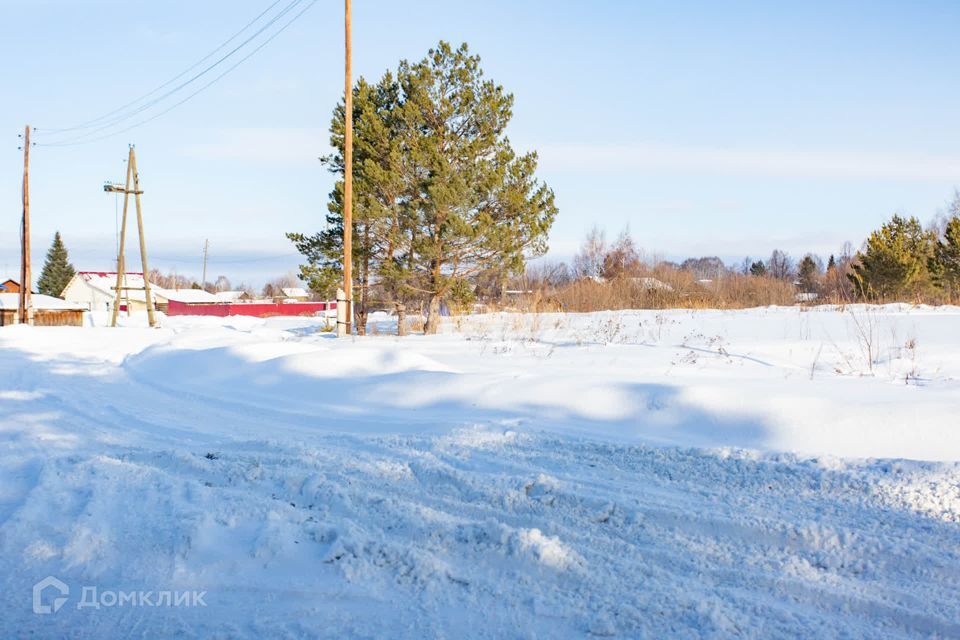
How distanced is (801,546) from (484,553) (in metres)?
1.52

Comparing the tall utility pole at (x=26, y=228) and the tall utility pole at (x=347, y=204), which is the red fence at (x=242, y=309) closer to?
the tall utility pole at (x=26, y=228)

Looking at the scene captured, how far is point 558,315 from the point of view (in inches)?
639

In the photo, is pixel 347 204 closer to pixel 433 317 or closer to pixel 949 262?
pixel 433 317

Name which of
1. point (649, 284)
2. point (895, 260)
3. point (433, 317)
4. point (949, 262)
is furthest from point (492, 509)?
point (949, 262)

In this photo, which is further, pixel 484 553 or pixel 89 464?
pixel 89 464

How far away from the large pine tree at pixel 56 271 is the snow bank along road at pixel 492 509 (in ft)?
255

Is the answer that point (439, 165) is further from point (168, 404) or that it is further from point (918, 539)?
point (918, 539)

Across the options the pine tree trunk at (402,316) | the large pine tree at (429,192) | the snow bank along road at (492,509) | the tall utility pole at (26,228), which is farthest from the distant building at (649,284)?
the tall utility pole at (26,228)

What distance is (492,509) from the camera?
138 inches

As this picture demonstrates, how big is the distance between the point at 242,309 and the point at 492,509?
5736 cm

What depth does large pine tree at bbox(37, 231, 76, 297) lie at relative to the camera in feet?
235

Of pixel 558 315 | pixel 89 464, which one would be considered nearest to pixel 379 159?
pixel 558 315

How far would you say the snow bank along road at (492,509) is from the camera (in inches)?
98.7

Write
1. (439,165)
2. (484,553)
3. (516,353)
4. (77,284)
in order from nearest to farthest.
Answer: (484,553) → (516,353) → (439,165) → (77,284)
